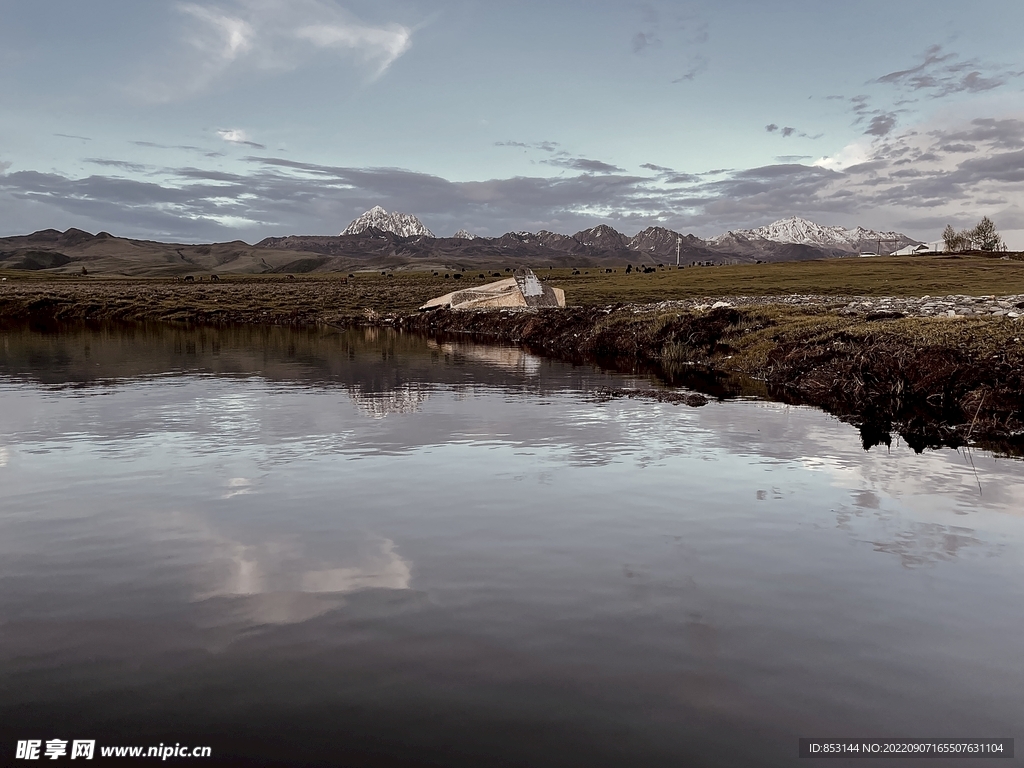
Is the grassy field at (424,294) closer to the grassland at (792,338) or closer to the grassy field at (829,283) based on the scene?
the grassy field at (829,283)

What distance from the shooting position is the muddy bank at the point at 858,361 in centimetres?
2066

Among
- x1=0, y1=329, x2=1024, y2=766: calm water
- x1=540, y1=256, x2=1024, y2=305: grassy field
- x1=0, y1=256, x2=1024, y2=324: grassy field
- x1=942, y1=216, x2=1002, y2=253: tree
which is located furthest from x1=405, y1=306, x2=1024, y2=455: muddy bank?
x1=942, y1=216, x2=1002, y2=253: tree

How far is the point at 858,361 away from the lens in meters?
26.6

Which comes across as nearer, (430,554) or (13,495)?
(430,554)

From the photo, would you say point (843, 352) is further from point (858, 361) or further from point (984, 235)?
point (984, 235)

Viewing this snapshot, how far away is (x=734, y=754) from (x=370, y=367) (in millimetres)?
31396

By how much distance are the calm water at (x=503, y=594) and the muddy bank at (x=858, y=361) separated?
376 centimetres

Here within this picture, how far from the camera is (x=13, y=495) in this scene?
13391mm

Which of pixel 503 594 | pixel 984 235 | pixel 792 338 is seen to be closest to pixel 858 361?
pixel 792 338

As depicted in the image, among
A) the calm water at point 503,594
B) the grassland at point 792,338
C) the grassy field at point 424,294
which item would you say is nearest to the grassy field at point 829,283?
the grassy field at point 424,294

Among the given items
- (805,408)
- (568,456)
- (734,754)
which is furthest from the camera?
(805,408)

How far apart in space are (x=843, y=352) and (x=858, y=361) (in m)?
2.07

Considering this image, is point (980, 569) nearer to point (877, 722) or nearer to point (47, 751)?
point (877, 722)

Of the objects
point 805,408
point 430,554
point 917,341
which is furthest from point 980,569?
point 917,341
